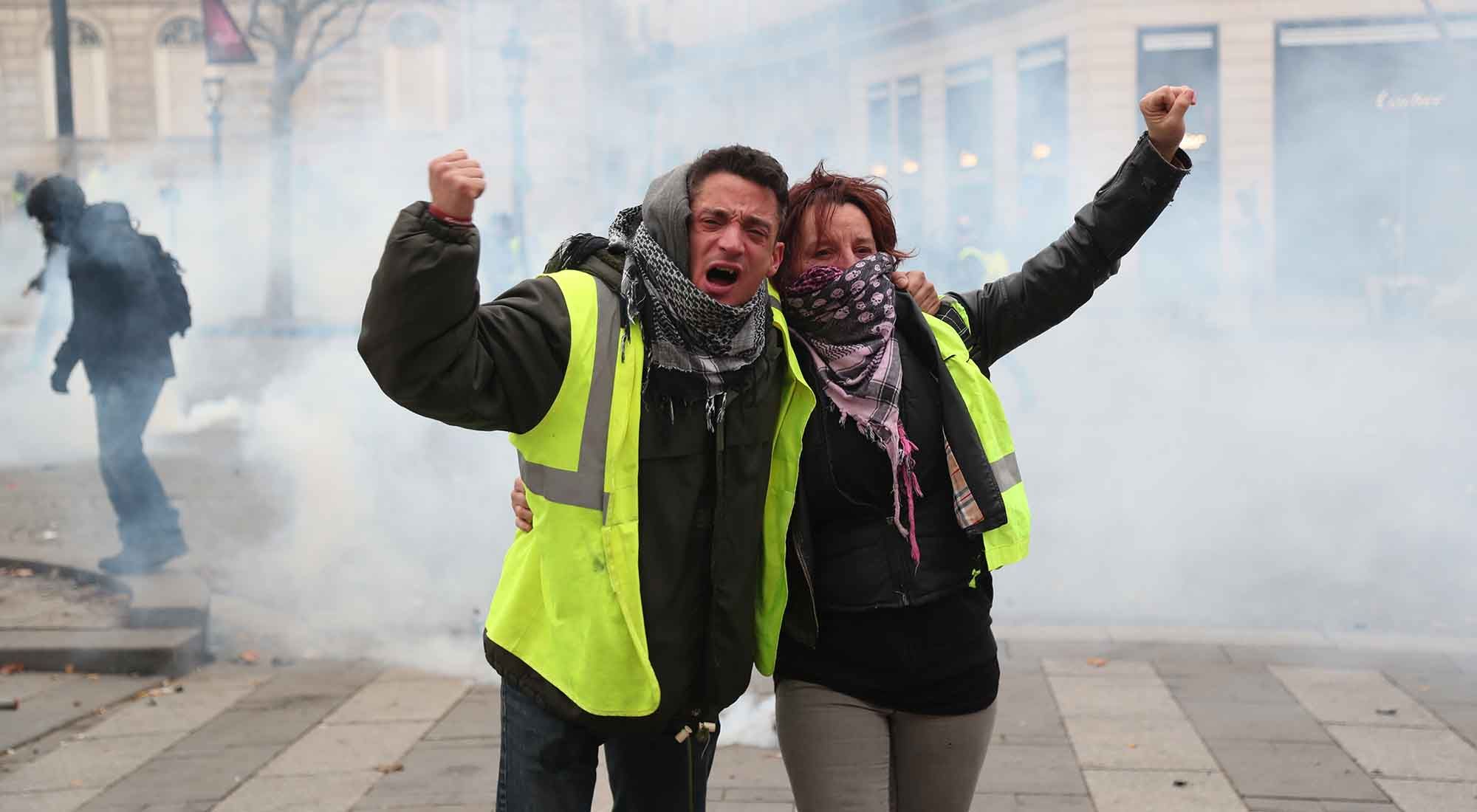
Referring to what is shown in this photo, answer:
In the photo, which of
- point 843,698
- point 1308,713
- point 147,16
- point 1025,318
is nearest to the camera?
point 843,698

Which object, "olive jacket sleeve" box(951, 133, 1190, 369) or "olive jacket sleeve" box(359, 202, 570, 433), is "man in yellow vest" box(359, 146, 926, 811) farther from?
"olive jacket sleeve" box(951, 133, 1190, 369)

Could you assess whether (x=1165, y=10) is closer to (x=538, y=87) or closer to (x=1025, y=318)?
(x=538, y=87)

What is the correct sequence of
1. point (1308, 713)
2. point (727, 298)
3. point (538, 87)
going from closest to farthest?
point (727, 298) < point (1308, 713) < point (538, 87)

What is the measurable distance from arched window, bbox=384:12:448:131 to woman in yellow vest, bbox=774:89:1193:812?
6064 millimetres

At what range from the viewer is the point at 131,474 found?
237 inches

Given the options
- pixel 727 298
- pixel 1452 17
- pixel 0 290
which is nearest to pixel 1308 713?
pixel 727 298

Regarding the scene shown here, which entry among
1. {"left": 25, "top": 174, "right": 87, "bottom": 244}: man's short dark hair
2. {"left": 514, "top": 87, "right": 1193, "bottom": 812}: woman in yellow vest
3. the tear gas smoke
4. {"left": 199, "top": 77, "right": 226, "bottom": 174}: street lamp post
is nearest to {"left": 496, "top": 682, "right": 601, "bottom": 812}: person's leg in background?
{"left": 514, "top": 87, "right": 1193, "bottom": 812}: woman in yellow vest

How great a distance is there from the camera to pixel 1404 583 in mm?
5887

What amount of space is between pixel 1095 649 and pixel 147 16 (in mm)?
8885

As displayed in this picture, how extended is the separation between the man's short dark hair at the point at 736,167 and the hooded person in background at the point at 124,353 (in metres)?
4.61

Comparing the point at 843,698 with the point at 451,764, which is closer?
the point at 843,698

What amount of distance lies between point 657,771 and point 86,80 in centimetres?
1145

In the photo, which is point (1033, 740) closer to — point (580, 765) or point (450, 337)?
point (580, 765)

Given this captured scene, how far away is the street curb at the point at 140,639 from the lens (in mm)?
4812
